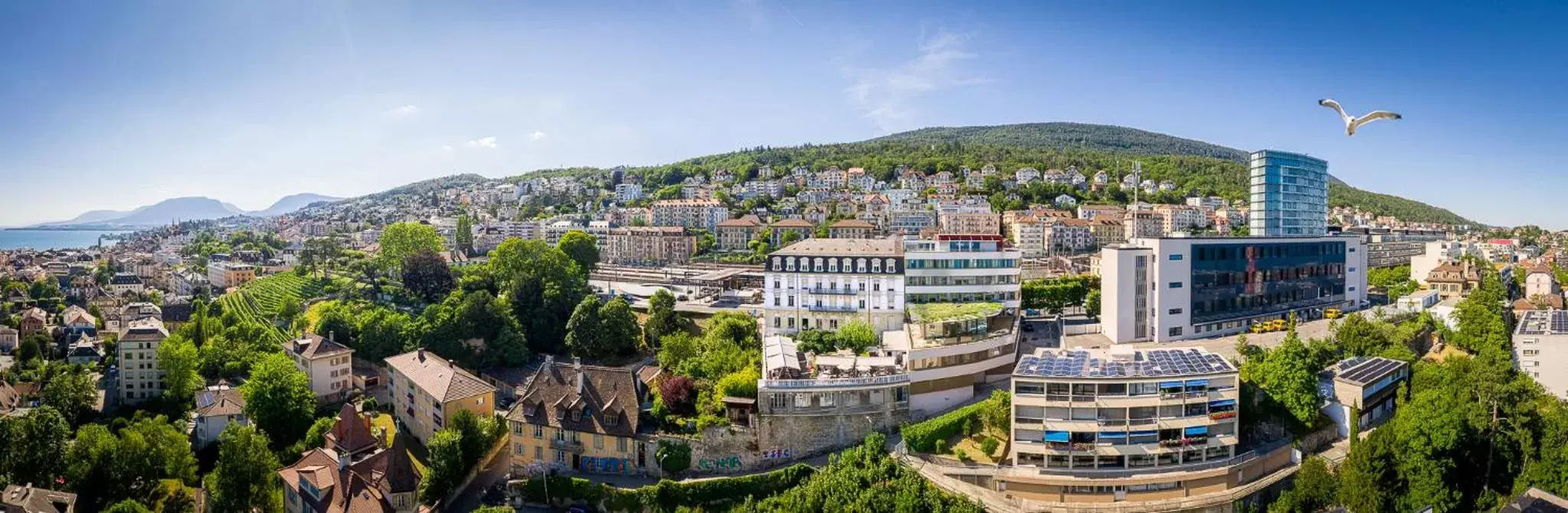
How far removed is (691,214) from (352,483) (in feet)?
249

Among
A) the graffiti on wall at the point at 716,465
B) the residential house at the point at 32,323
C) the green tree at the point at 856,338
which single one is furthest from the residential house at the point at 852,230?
the residential house at the point at 32,323

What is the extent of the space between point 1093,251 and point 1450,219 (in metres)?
114

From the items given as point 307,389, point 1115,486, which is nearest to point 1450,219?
point 1115,486

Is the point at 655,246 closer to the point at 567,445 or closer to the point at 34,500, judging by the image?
the point at 567,445

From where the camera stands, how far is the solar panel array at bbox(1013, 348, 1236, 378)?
28.0 m

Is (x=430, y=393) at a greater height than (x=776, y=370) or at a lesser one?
lesser

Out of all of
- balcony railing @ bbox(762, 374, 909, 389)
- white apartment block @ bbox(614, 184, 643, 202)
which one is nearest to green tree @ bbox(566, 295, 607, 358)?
balcony railing @ bbox(762, 374, 909, 389)

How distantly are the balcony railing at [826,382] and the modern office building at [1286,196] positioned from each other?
1232 inches

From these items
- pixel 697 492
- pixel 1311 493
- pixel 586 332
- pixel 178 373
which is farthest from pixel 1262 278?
pixel 178 373

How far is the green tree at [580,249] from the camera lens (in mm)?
63469

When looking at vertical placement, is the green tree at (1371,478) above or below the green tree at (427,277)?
below

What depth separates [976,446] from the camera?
29.2 metres

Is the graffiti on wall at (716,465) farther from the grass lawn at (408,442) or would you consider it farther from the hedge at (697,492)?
the grass lawn at (408,442)

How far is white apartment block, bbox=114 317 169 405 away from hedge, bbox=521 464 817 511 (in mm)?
31211
